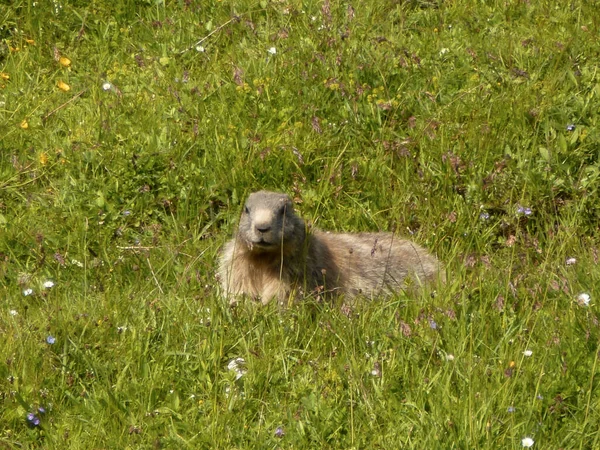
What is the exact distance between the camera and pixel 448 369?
16.6ft

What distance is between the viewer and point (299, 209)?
285 inches

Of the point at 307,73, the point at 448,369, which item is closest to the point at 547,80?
the point at 307,73

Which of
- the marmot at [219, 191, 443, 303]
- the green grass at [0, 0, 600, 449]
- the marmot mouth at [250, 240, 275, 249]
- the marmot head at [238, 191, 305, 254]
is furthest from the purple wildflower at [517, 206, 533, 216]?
the marmot mouth at [250, 240, 275, 249]

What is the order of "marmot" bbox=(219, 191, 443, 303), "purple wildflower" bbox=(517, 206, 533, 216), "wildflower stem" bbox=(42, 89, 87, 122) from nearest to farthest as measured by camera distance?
"marmot" bbox=(219, 191, 443, 303)
"purple wildflower" bbox=(517, 206, 533, 216)
"wildflower stem" bbox=(42, 89, 87, 122)

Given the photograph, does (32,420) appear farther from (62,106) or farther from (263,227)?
(62,106)

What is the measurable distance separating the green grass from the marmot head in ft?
1.21

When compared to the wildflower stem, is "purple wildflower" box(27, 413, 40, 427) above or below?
below

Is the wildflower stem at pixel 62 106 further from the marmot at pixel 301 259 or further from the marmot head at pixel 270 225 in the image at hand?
the marmot head at pixel 270 225

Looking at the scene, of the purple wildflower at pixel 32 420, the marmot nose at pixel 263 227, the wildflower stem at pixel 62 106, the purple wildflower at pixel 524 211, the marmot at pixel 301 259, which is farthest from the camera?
the wildflower stem at pixel 62 106

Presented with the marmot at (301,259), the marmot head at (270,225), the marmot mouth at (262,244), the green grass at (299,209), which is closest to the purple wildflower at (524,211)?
the green grass at (299,209)

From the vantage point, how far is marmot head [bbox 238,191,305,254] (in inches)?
249

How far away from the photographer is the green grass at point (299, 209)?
196 inches

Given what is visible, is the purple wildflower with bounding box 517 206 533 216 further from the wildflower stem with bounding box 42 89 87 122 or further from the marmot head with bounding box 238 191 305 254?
the wildflower stem with bounding box 42 89 87 122

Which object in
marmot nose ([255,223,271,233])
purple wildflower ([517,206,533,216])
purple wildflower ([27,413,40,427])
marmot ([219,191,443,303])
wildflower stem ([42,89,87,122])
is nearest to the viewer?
purple wildflower ([27,413,40,427])
